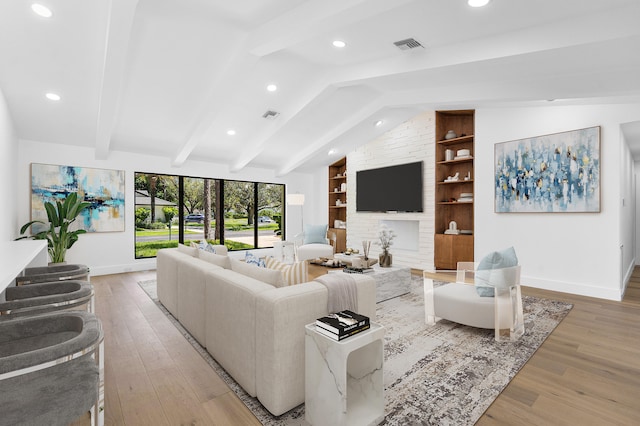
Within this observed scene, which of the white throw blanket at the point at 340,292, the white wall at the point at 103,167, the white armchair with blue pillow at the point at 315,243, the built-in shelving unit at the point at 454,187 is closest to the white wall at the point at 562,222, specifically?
the built-in shelving unit at the point at 454,187

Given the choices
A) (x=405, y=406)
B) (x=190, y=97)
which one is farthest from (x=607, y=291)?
(x=190, y=97)

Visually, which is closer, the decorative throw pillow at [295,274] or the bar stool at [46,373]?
the bar stool at [46,373]

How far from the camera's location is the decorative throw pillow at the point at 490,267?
2.91 metres

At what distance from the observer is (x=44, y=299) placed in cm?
154

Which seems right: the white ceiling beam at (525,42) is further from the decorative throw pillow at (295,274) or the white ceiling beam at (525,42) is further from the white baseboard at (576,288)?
the white baseboard at (576,288)

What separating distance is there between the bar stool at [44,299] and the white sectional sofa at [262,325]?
2.70 feet

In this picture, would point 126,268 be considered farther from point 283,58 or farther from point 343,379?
point 343,379

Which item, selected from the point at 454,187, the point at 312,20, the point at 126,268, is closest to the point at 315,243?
the point at 454,187

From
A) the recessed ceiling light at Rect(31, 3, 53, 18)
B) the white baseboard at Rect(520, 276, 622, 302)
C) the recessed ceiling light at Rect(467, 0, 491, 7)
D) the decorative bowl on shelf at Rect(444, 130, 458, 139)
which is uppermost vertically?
the recessed ceiling light at Rect(31, 3, 53, 18)

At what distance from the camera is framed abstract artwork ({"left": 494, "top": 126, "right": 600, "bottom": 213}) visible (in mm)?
4199

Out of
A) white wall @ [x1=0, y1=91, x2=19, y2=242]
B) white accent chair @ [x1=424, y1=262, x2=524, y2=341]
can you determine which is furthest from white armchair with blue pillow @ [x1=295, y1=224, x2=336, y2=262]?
white wall @ [x1=0, y1=91, x2=19, y2=242]

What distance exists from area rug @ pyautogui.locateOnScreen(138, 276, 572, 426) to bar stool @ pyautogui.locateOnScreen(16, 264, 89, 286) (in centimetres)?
109

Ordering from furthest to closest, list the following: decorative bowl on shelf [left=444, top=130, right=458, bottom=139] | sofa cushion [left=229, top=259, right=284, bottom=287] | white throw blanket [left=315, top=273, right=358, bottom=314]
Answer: decorative bowl on shelf [left=444, top=130, right=458, bottom=139], sofa cushion [left=229, top=259, right=284, bottom=287], white throw blanket [left=315, top=273, right=358, bottom=314]

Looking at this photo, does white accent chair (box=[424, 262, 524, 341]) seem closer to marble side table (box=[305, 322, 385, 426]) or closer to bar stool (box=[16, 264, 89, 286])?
marble side table (box=[305, 322, 385, 426])
